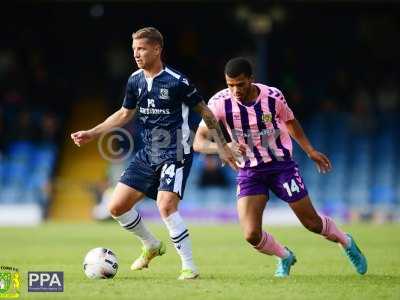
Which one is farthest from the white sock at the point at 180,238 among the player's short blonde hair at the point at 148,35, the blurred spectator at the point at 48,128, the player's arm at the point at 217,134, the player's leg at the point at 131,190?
the blurred spectator at the point at 48,128

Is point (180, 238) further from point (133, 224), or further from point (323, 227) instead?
point (323, 227)

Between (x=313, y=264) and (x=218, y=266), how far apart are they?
1.26 m

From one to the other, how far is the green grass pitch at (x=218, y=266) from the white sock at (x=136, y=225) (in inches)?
13.1

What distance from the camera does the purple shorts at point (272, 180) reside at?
34.0 feet

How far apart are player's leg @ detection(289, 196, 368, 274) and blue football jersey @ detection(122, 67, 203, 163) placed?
1371 millimetres

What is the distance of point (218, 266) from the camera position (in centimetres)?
1198

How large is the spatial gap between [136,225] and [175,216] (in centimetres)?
89

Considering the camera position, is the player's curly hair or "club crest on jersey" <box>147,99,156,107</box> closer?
the player's curly hair

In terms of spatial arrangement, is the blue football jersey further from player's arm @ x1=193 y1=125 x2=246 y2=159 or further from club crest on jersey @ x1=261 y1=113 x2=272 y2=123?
club crest on jersey @ x1=261 y1=113 x2=272 y2=123

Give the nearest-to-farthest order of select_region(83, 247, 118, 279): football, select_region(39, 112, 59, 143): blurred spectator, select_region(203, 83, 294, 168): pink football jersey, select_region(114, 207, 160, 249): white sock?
select_region(83, 247, 118, 279): football < select_region(203, 83, 294, 168): pink football jersey < select_region(114, 207, 160, 249): white sock < select_region(39, 112, 59, 143): blurred spectator

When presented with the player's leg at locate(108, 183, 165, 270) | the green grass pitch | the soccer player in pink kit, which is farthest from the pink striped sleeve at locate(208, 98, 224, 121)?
the green grass pitch

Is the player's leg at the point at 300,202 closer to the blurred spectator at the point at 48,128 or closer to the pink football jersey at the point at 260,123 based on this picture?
the pink football jersey at the point at 260,123

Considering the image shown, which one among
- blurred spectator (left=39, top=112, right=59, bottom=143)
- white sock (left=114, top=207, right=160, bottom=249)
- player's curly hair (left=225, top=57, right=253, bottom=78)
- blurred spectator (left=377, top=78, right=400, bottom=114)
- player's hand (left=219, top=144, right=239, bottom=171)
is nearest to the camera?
player's curly hair (left=225, top=57, right=253, bottom=78)

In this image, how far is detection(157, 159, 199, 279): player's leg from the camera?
33.4ft
